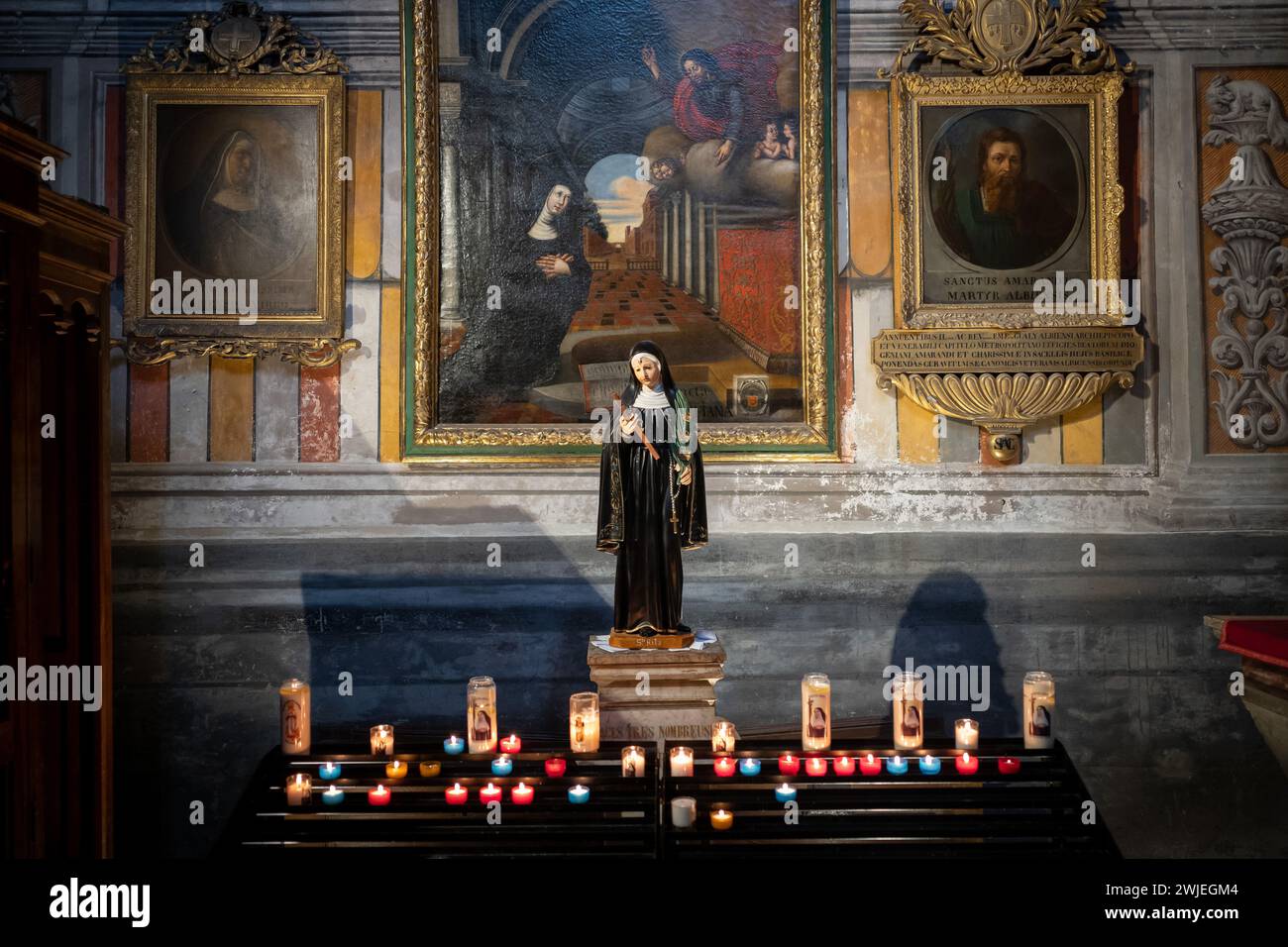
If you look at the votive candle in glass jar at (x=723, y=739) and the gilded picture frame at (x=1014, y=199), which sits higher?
the gilded picture frame at (x=1014, y=199)

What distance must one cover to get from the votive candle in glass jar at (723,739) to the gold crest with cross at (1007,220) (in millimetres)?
2339

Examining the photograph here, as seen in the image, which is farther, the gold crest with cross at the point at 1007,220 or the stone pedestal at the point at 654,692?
the gold crest with cross at the point at 1007,220

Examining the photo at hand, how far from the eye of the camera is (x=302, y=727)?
4.56 m

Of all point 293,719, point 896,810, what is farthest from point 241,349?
point 896,810

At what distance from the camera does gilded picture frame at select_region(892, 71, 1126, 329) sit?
566cm

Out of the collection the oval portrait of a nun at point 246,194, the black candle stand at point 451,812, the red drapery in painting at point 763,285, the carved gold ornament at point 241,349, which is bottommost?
the black candle stand at point 451,812

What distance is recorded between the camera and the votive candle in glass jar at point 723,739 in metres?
4.44

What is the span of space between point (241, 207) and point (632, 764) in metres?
3.89

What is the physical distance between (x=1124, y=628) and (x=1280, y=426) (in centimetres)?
148

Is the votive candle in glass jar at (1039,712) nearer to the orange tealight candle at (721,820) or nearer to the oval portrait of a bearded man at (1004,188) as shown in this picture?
the orange tealight candle at (721,820)

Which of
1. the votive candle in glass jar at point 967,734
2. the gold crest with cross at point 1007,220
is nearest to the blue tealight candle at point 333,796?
the votive candle in glass jar at point 967,734

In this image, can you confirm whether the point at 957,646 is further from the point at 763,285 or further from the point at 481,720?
the point at 481,720

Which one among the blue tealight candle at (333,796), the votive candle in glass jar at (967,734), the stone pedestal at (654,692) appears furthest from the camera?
the stone pedestal at (654,692)

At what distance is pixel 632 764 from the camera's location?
430 centimetres
